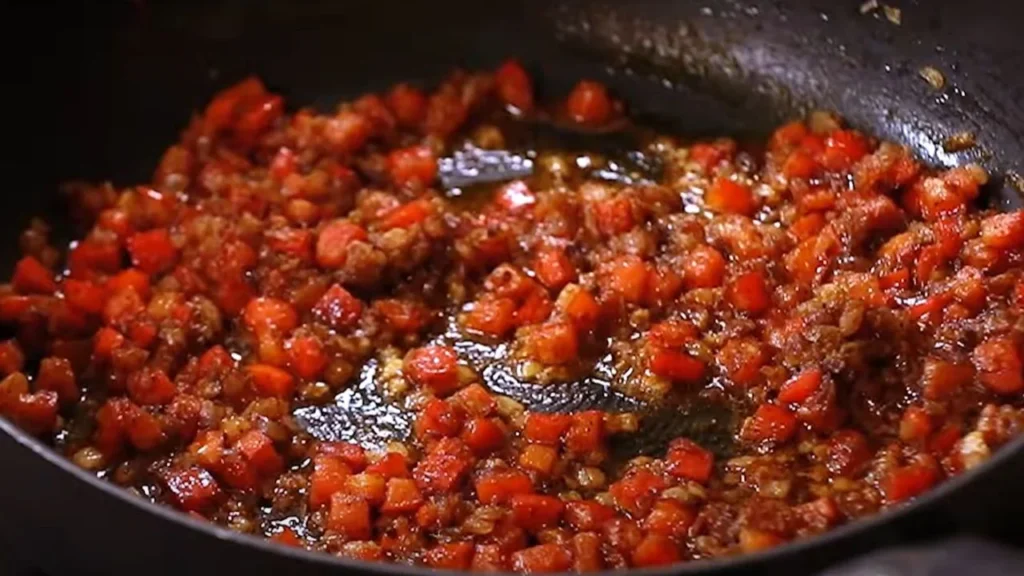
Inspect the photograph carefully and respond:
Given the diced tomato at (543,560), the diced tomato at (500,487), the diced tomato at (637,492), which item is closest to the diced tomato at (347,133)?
the diced tomato at (500,487)

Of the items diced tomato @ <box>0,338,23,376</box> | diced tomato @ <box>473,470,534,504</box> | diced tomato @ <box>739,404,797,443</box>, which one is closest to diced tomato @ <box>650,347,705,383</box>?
diced tomato @ <box>739,404,797,443</box>

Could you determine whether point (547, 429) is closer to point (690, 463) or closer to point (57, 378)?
point (690, 463)

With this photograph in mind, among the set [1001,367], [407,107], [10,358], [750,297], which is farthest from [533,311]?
[10,358]

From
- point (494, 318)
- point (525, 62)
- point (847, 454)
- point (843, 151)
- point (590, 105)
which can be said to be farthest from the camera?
point (525, 62)

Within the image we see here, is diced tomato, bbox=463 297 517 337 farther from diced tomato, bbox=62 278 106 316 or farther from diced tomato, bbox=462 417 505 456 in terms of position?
diced tomato, bbox=62 278 106 316

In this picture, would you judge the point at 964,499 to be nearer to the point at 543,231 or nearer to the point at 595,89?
the point at 543,231

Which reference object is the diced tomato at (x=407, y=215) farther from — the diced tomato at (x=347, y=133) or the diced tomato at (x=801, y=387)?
the diced tomato at (x=801, y=387)
